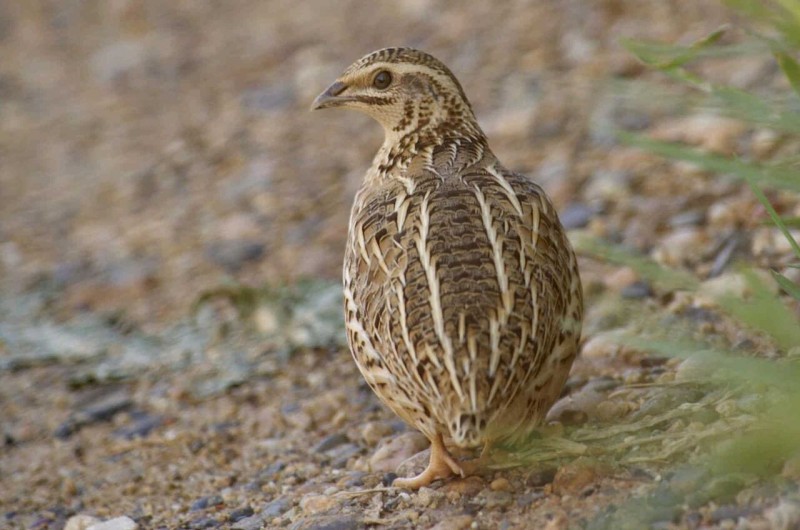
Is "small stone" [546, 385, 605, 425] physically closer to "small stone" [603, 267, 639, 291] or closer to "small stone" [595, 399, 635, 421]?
"small stone" [595, 399, 635, 421]

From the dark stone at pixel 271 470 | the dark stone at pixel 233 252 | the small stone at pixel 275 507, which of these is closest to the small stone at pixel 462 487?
the small stone at pixel 275 507

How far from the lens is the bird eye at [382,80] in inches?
222

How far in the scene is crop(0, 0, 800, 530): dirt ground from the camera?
4883 millimetres

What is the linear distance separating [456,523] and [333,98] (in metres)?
2.40

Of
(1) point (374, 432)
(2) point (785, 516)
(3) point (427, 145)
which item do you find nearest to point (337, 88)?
(3) point (427, 145)

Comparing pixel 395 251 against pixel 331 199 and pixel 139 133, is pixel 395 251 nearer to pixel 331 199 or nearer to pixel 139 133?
pixel 331 199

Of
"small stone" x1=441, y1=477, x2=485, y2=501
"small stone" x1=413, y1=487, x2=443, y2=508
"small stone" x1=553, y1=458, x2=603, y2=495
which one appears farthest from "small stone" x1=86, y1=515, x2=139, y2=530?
"small stone" x1=553, y1=458, x2=603, y2=495

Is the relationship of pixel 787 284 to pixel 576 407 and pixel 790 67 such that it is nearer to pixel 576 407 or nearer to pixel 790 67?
pixel 790 67

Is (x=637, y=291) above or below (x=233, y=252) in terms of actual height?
below

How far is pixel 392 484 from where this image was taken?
4.69 m

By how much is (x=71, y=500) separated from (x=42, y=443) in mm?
900

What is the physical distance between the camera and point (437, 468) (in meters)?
4.51

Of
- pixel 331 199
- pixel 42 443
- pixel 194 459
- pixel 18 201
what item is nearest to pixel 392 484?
pixel 194 459

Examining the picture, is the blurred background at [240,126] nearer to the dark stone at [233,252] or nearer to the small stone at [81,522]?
the dark stone at [233,252]
